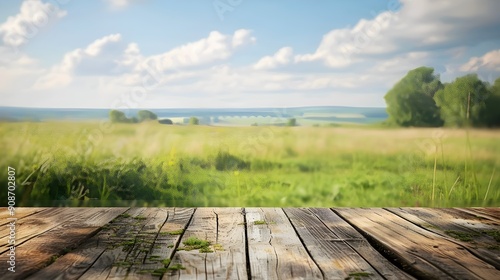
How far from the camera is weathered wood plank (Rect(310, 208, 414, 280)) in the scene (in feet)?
5.92

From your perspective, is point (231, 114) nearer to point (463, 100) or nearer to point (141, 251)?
point (463, 100)

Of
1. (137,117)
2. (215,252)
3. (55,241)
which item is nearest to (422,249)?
(215,252)

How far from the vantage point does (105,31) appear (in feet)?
11.6

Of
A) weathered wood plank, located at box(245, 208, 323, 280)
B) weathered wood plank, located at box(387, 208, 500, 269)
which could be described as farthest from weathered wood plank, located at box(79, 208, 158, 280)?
weathered wood plank, located at box(387, 208, 500, 269)

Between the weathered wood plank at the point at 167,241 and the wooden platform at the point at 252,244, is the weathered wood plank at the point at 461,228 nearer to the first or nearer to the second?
the wooden platform at the point at 252,244

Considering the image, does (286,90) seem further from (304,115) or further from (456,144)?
(456,144)

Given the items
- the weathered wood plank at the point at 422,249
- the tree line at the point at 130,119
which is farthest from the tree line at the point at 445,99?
the tree line at the point at 130,119

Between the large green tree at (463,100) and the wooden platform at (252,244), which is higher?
the large green tree at (463,100)

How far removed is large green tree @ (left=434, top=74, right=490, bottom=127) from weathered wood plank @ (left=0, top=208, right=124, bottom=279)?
6.92ft

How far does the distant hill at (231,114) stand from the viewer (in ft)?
11.9

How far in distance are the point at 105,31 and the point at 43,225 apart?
136 cm

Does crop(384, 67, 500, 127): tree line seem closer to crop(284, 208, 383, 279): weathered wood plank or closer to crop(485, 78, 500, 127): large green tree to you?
crop(485, 78, 500, 127): large green tree

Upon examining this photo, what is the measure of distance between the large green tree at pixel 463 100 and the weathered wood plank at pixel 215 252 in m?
1.54

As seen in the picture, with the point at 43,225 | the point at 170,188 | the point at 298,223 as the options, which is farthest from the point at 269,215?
the point at 43,225
